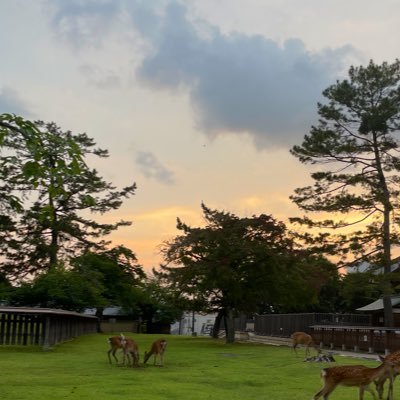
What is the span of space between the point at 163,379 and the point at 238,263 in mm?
17339

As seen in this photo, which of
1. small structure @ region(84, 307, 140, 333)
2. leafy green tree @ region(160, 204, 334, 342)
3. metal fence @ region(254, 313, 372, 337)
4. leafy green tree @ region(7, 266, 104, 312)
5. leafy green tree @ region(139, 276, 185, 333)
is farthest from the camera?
small structure @ region(84, 307, 140, 333)

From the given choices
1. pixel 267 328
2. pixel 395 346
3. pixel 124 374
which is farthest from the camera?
pixel 267 328

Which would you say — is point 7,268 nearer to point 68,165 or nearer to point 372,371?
point 372,371

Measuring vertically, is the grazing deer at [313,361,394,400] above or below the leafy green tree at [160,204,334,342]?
below

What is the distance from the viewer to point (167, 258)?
31578mm

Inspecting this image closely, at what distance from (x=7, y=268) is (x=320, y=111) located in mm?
25413

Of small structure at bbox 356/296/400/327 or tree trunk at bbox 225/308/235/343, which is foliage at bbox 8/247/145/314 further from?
small structure at bbox 356/296/400/327

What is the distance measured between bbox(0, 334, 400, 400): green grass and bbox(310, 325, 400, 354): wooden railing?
7.33 meters

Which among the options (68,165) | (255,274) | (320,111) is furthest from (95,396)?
(320,111)

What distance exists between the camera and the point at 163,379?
518 inches

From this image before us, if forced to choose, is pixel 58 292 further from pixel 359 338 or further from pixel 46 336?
pixel 359 338

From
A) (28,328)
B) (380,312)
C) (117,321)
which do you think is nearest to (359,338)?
(380,312)

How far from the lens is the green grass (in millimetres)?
10594

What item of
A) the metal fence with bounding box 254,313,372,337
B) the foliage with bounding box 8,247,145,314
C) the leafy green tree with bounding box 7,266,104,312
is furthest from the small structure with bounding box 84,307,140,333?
the leafy green tree with bounding box 7,266,104,312
